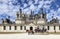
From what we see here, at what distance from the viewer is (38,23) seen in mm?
13906

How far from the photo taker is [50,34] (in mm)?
13750

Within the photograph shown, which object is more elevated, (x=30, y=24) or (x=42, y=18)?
(x=42, y=18)

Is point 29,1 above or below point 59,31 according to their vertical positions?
above

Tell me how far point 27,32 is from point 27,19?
38 cm

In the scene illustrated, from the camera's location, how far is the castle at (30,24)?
13.8 meters

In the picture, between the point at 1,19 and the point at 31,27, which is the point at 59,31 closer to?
the point at 31,27

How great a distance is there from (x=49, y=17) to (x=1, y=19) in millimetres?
1368

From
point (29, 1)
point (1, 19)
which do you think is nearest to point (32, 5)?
point (29, 1)

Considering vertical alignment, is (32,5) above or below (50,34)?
above

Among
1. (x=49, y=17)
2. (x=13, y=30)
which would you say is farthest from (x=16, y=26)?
(x=49, y=17)

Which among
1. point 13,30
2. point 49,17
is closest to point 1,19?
point 13,30

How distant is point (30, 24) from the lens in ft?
45.2

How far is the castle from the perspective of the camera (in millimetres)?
13766
